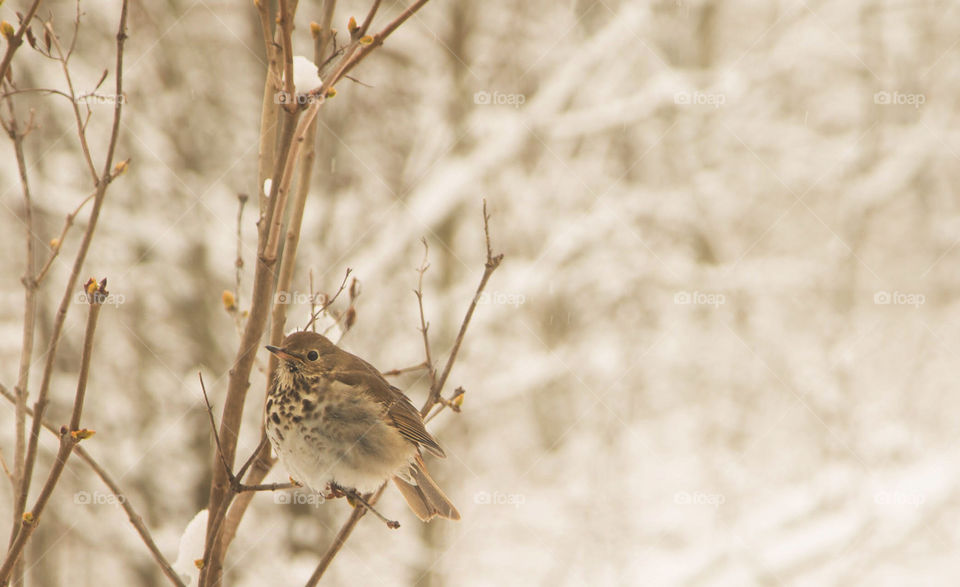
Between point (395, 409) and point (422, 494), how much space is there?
384 mm

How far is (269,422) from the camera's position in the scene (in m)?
2.58

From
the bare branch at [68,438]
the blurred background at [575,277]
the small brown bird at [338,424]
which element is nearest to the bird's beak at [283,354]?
the small brown bird at [338,424]

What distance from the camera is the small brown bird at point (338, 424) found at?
8.46 ft

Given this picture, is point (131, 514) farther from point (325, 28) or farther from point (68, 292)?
point (325, 28)

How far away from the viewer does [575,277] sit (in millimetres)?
8164

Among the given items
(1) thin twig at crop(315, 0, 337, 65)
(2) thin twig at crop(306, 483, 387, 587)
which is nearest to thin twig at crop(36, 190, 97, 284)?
(1) thin twig at crop(315, 0, 337, 65)

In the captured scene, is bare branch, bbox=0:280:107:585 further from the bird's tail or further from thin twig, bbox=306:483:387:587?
the bird's tail

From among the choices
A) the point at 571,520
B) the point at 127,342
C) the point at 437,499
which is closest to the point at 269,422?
the point at 437,499

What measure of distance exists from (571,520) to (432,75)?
4.71 m

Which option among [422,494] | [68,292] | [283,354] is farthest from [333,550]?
[422,494]

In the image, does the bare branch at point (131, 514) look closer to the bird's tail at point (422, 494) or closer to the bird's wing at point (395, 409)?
the bird's wing at point (395, 409)

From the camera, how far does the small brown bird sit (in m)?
2.58

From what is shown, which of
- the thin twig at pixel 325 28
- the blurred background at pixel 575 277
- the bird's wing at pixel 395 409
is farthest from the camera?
the blurred background at pixel 575 277

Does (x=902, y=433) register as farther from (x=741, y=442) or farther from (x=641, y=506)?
(x=641, y=506)
